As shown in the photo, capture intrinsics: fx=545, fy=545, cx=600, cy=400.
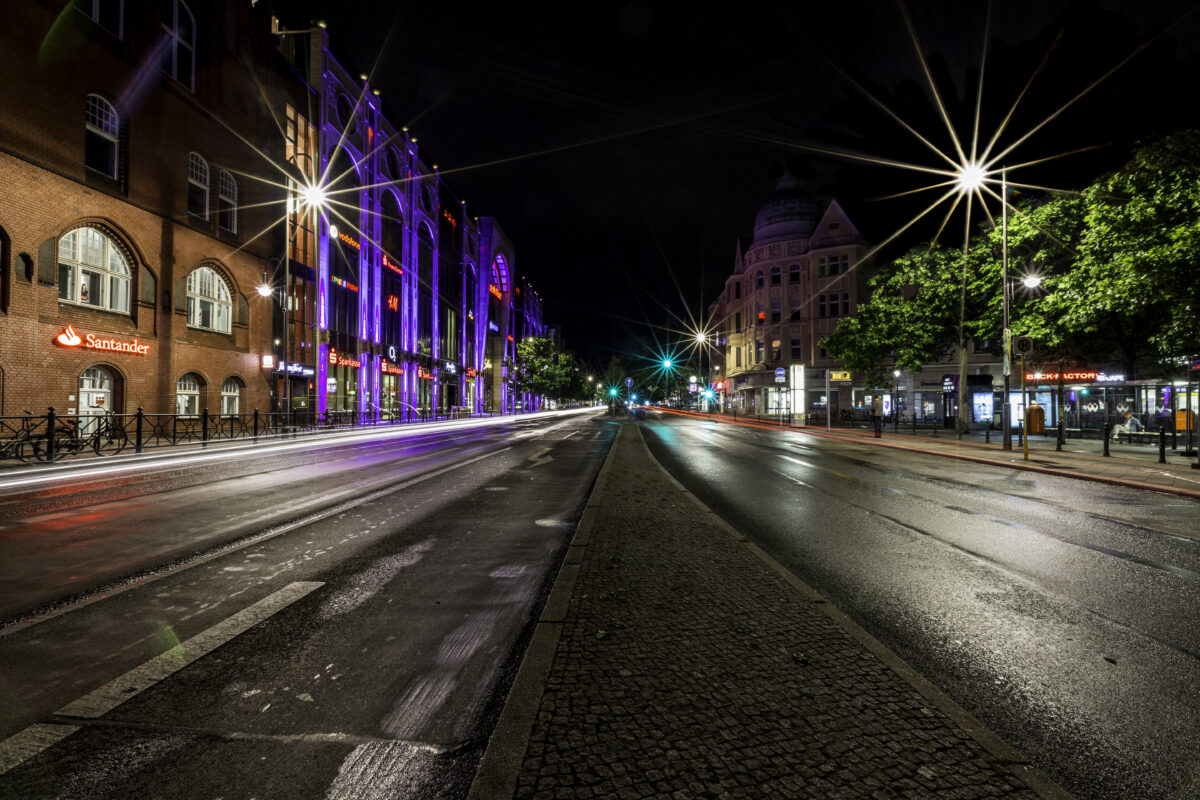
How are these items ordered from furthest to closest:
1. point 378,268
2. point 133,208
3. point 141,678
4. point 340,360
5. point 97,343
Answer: point 378,268 → point 340,360 → point 133,208 → point 97,343 → point 141,678

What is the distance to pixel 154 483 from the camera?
10.7 m

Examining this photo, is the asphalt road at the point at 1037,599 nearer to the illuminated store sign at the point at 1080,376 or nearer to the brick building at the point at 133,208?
the illuminated store sign at the point at 1080,376

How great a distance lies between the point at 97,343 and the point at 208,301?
650 cm

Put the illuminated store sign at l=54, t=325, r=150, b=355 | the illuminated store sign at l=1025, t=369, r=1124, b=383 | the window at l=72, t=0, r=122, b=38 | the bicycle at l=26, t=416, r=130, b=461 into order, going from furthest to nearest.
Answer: the illuminated store sign at l=1025, t=369, r=1124, b=383
the window at l=72, t=0, r=122, b=38
the illuminated store sign at l=54, t=325, r=150, b=355
the bicycle at l=26, t=416, r=130, b=461

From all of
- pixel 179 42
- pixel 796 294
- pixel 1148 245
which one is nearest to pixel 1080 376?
pixel 1148 245

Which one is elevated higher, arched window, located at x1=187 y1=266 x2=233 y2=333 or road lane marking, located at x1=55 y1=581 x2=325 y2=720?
arched window, located at x1=187 y1=266 x2=233 y2=333

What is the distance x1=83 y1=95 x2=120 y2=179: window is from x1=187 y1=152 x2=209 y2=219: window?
365 centimetres

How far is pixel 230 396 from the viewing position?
→ 1063 inches

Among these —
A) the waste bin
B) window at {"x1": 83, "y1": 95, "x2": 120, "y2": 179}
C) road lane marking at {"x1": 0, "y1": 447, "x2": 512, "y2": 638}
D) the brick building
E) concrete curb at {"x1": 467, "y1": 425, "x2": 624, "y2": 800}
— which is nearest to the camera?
concrete curb at {"x1": 467, "y1": 425, "x2": 624, "y2": 800}

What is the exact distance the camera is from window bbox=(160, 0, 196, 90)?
23.2 meters

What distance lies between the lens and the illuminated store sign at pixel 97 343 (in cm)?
1848

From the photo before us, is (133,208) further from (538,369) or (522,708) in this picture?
(538,369)

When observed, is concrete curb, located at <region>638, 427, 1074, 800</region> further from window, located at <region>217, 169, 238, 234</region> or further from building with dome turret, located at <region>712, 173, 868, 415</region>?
building with dome turret, located at <region>712, 173, 868, 415</region>

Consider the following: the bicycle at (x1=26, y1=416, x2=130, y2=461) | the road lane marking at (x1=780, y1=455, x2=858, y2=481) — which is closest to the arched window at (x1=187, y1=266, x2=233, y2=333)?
the bicycle at (x1=26, y1=416, x2=130, y2=461)
